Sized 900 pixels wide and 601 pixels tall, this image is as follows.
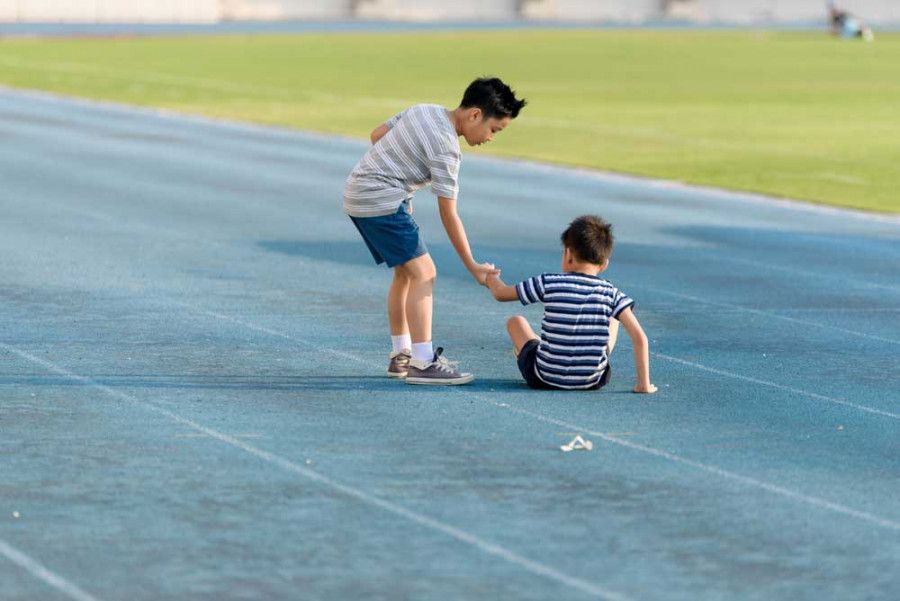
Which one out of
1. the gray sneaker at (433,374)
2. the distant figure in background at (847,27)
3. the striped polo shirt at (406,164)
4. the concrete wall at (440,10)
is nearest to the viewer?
the striped polo shirt at (406,164)

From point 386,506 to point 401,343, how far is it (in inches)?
124

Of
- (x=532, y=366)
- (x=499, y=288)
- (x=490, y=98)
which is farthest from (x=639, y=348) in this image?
(x=490, y=98)

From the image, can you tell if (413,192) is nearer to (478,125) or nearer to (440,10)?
(478,125)

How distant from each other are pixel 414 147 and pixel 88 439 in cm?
258

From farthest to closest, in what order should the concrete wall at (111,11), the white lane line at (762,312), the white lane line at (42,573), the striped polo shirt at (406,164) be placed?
1. the concrete wall at (111,11)
2. the white lane line at (762,312)
3. the striped polo shirt at (406,164)
4. the white lane line at (42,573)

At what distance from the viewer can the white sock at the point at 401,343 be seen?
11.3 m

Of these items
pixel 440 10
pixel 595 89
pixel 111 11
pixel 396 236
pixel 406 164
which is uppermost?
pixel 440 10

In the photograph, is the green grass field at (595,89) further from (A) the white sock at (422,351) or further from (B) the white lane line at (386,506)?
(B) the white lane line at (386,506)

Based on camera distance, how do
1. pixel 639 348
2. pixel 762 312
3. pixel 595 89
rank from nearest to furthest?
1. pixel 639 348
2. pixel 762 312
3. pixel 595 89

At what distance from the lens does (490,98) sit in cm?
1047

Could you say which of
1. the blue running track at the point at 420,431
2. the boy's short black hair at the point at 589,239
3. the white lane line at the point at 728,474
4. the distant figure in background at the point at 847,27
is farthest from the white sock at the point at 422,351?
the distant figure in background at the point at 847,27

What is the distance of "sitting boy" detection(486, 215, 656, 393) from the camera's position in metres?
10.5

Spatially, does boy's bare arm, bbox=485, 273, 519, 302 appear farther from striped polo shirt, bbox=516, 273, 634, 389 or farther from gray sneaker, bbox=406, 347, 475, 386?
gray sneaker, bbox=406, 347, 475, 386

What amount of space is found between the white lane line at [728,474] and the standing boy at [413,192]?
755mm
